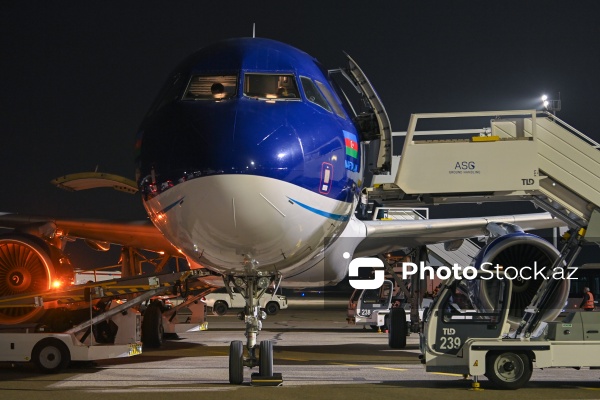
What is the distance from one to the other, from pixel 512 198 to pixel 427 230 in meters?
4.06

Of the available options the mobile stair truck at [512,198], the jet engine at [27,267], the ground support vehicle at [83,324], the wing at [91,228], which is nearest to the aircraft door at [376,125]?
the mobile stair truck at [512,198]

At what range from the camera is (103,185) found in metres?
15.5

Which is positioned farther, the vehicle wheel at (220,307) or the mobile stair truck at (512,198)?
the vehicle wheel at (220,307)

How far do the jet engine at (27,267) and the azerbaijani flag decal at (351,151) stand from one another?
23.9ft

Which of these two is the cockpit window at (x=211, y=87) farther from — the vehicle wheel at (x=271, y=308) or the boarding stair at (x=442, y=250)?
the vehicle wheel at (x=271, y=308)

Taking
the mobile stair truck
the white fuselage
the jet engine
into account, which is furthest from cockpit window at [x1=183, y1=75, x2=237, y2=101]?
the jet engine

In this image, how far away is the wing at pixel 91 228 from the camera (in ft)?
52.9

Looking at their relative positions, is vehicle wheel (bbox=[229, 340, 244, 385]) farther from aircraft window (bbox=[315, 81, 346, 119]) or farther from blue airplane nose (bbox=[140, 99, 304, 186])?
aircraft window (bbox=[315, 81, 346, 119])

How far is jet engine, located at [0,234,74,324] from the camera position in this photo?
15.0 metres

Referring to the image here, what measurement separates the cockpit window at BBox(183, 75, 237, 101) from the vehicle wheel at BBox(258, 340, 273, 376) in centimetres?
323

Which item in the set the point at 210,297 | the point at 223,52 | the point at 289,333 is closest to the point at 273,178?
the point at 223,52

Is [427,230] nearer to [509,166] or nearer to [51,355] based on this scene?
[509,166]

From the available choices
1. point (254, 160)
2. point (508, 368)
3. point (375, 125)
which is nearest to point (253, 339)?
point (254, 160)

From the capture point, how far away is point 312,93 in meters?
9.57
